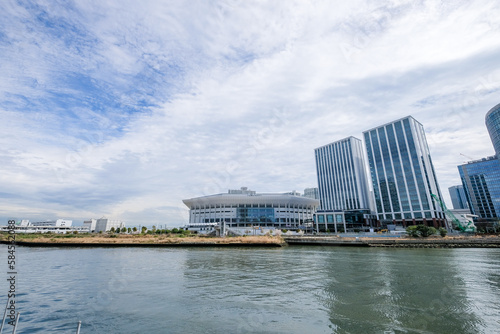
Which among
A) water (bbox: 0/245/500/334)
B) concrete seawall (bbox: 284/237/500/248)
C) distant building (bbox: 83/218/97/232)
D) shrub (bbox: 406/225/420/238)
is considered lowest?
water (bbox: 0/245/500/334)

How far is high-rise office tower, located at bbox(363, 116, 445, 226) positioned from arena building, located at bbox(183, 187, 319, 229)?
144ft

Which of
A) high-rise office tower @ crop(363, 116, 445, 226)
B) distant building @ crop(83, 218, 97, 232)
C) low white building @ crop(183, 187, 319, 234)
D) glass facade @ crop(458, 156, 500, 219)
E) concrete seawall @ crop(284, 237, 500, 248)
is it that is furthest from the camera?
distant building @ crop(83, 218, 97, 232)

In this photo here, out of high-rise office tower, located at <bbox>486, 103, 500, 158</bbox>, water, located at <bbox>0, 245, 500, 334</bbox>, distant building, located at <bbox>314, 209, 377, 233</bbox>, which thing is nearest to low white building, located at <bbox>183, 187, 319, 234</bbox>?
distant building, located at <bbox>314, 209, 377, 233</bbox>

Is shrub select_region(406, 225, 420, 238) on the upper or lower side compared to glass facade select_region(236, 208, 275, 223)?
lower

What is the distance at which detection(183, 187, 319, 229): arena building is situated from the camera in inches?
5448

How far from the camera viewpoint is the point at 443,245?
189 feet

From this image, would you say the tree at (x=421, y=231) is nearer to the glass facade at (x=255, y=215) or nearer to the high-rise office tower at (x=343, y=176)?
the glass facade at (x=255, y=215)

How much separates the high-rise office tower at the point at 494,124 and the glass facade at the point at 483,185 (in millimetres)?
19292

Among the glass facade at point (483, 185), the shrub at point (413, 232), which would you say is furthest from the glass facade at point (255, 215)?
Result: the glass facade at point (483, 185)

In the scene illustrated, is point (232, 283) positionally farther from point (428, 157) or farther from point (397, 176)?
point (428, 157)

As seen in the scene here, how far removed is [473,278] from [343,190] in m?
145

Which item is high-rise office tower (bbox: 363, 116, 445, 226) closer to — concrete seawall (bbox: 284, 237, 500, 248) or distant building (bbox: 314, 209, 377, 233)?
distant building (bbox: 314, 209, 377, 233)

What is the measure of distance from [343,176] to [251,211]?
69.7 meters

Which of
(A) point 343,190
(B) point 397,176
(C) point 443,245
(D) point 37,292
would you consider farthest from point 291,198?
(D) point 37,292
